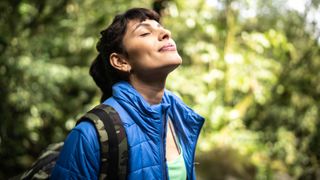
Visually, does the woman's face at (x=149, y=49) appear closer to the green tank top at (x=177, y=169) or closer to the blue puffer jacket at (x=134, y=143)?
the blue puffer jacket at (x=134, y=143)

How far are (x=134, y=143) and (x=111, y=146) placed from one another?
0.12 metres

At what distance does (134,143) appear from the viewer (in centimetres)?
176

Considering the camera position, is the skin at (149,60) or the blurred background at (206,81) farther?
the blurred background at (206,81)

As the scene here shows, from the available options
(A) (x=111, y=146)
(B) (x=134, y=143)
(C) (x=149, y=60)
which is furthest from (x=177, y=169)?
(C) (x=149, y=60)

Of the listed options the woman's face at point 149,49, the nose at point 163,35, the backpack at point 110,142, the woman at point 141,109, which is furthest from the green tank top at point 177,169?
the nose at point 163,35

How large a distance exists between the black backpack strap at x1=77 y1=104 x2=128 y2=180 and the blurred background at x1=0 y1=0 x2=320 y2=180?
290 cm

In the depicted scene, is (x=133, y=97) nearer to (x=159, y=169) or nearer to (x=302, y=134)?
(x=159, y=169)

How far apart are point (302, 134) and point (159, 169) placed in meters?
5.54

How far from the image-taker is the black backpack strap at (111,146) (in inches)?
65.7

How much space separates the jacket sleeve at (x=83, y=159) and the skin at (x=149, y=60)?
1.34 ft

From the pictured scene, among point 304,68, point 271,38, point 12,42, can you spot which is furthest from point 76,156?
point 304,68

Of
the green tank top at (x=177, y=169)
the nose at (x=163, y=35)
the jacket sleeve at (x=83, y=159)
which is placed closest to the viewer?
the jacket sleeve at (x=83, y=159)

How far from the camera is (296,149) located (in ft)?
21.4

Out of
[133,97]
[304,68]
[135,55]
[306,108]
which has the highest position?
[135,55]
